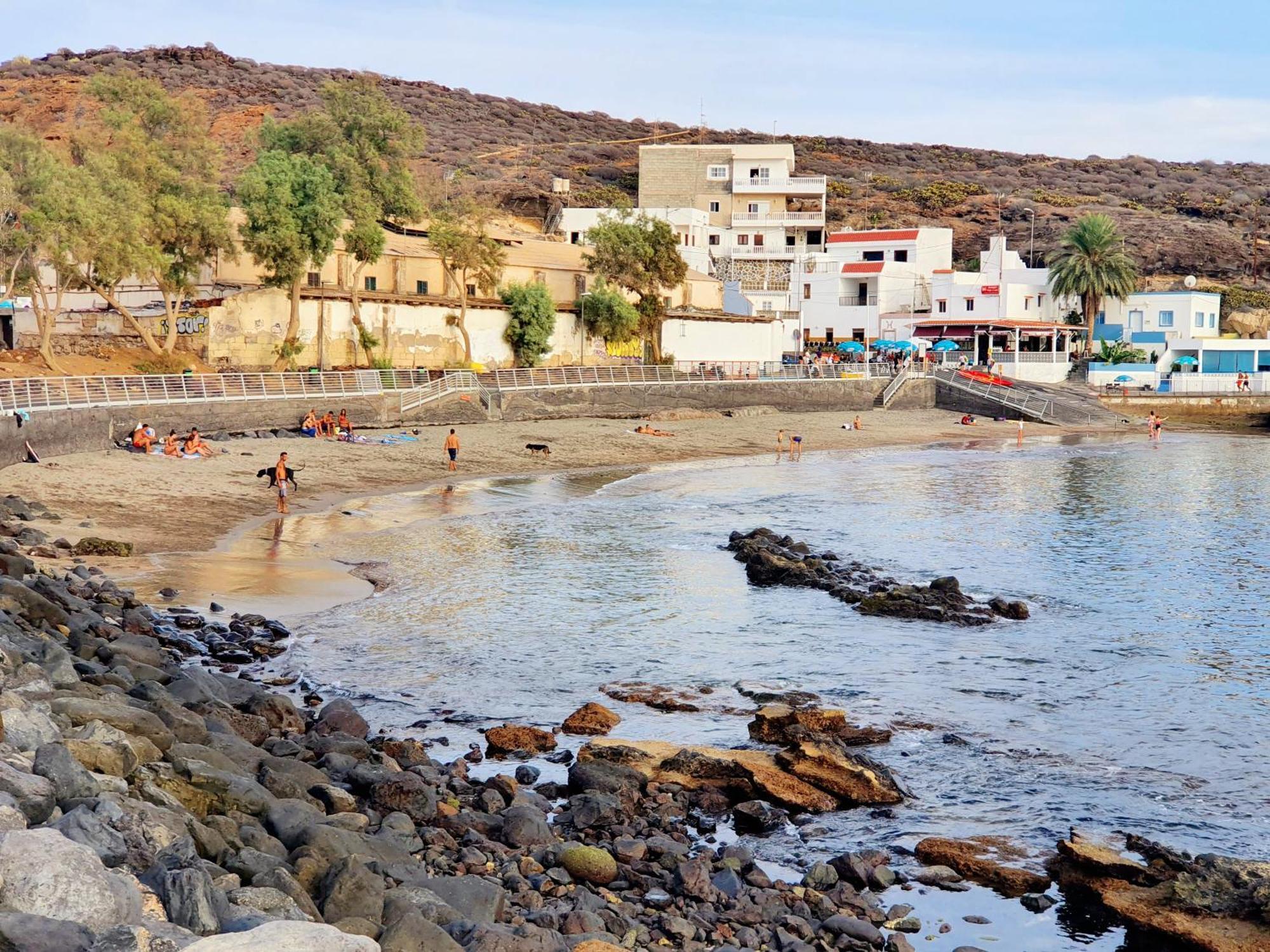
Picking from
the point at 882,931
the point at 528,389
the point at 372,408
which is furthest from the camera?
the point at 528,389

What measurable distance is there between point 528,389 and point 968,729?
40.1 m

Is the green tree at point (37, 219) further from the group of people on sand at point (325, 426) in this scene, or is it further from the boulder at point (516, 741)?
the boulder at point (516, 741)

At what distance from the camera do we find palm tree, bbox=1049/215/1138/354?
270 ft

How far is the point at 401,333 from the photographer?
190 ft

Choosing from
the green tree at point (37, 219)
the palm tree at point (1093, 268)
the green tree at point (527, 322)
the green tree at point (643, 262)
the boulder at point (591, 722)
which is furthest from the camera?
the palm tree at point (1093, 268)

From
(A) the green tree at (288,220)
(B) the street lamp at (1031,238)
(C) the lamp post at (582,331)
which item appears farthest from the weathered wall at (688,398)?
(B) the street lamp at (1031,238)

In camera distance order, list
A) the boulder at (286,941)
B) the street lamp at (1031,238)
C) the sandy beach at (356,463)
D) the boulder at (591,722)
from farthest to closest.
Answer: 1. the street lamp at (1031,238)
2. the sandy beach at (356,463)
3. the boulder at (591,722)
4. the boulder at (286,941)

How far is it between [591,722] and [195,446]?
975 inches

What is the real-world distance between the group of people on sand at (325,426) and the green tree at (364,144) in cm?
1514

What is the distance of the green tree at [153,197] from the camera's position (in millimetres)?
45500

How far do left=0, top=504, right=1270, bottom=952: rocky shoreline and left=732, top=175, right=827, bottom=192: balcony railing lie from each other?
87820 mm

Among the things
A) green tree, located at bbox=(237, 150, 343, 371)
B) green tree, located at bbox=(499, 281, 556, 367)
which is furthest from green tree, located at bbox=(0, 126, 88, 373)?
green tree, located at bbox=(499, 281, 556, 367)

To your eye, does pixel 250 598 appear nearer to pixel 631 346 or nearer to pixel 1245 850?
pixel 1245 850

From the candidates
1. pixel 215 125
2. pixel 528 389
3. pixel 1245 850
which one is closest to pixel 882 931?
pixel 1245 850
